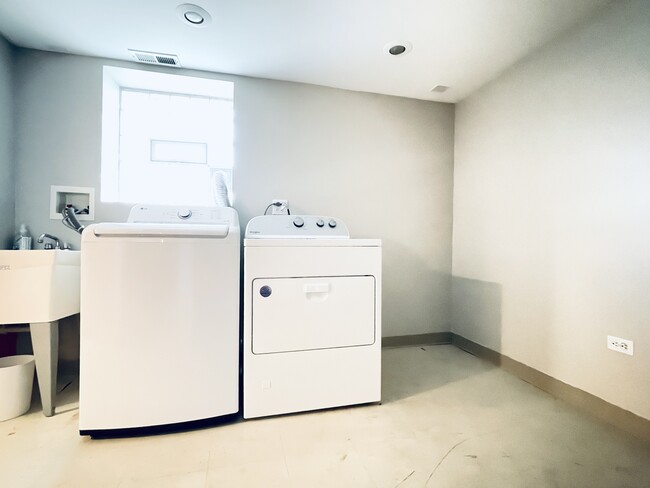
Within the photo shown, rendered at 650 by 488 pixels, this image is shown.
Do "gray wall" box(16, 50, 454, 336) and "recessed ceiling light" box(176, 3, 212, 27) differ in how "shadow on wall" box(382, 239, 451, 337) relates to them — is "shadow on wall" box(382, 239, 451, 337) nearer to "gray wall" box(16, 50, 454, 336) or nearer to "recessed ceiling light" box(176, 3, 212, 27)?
"gray wall" box(16, 50, 454, 336)

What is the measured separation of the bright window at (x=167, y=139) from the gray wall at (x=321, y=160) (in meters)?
0.18

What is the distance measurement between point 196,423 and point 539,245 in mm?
2099

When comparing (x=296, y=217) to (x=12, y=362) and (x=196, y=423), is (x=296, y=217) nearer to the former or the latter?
(x=196, y=423)

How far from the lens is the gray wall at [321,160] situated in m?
1.84

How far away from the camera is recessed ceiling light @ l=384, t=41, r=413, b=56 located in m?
1.74

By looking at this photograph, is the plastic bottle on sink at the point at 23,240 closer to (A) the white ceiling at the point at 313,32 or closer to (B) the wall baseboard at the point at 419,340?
(A) the white ceiling at the point at 313,32

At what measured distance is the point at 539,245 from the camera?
1.78 metres

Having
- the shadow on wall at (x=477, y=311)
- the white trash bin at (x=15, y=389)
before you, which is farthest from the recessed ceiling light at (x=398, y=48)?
the white trash bin at (x=15, y=389)

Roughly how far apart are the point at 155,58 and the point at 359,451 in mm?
2507

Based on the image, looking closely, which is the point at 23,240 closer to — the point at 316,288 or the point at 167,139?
the point at 167,139

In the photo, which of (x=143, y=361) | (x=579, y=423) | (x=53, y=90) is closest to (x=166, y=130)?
(x=53, y=90)

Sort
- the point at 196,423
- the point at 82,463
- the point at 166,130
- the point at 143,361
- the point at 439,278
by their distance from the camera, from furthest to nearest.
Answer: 1. the point at 439,278
2. the point at 166,130
3. the point at 196,423
4. the point at 143,361
5. the point at 82,463

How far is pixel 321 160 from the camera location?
2258 mm

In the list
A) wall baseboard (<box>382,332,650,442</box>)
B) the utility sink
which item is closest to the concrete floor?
wall baseboard (<box>382,332,650,442</box>)
